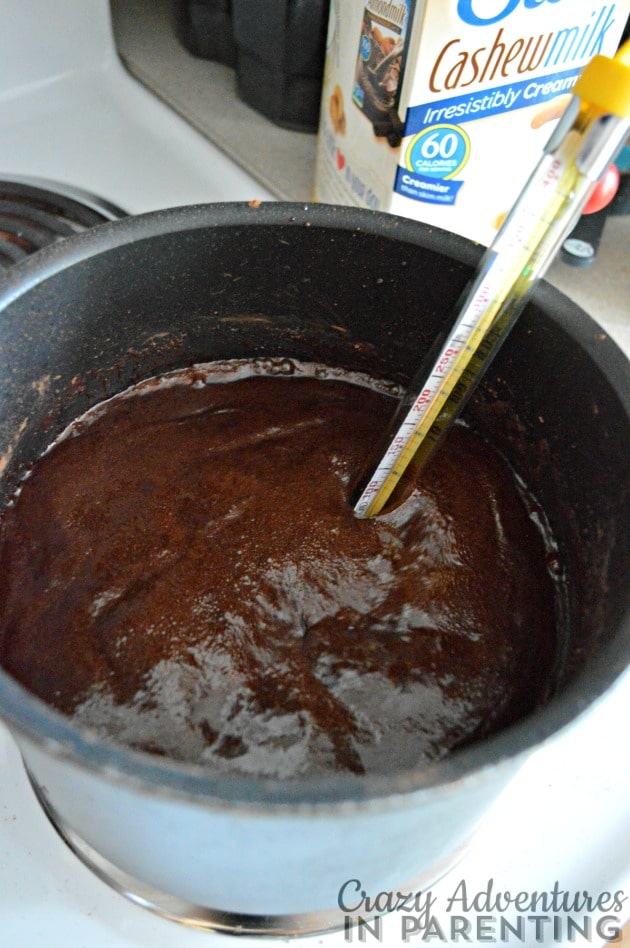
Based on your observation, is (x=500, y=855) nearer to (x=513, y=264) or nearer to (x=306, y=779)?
(x=306, y=779)

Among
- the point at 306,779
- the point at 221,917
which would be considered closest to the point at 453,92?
the point at 306,779

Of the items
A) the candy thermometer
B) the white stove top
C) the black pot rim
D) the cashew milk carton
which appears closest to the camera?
the black pot rim

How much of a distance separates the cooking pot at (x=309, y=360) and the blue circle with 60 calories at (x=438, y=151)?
0.16 metres

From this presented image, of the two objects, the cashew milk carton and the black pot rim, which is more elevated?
the cashew milk carton

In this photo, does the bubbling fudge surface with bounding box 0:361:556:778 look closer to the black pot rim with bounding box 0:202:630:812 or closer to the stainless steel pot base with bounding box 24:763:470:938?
the stainless steel pot base with bounding box 24:763:470:938

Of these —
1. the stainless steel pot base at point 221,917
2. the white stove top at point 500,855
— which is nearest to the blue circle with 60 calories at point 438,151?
the white stove top at point 500,855

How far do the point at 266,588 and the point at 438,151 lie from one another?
0.49 meters

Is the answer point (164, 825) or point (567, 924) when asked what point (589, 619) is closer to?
point (567, 924)

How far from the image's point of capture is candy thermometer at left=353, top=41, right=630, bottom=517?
46cm

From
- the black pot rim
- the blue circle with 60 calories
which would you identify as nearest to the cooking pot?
the black pot rim

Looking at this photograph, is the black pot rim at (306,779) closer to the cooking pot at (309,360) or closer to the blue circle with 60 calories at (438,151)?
the cooking pot at (309,360)

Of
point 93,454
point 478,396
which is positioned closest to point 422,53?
point 478,396

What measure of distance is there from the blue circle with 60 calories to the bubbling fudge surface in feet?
A: 0.83

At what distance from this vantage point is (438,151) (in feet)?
2.67
